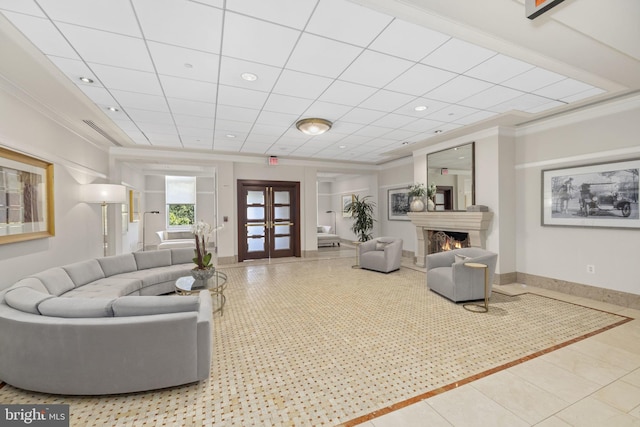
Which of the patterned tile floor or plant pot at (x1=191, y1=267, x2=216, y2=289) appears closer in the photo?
the patterned tile floor

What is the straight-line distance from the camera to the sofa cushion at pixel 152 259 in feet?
15.6

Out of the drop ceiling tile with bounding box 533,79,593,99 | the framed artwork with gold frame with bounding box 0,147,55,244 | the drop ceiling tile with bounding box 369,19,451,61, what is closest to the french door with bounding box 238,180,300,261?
the framed artwork with gold frame with bounding box 0,147,55,244

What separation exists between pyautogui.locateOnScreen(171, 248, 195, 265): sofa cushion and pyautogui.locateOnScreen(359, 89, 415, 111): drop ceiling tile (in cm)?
401

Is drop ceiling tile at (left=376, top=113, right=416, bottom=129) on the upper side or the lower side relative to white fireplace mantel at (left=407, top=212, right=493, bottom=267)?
upper

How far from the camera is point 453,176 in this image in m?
5.98

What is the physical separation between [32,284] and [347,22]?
12.6 ft

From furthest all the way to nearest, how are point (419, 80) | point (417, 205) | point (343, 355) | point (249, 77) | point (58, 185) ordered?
point (417, 205)
point (58, 185)
point (419, 80)
point (249, 77)
point (343, 355)

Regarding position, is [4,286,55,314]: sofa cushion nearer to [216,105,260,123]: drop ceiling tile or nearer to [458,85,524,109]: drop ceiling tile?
[216,105,260,123]: drop ceiling tile

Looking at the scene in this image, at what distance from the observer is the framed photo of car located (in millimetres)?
3840

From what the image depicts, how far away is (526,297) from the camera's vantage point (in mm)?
4363

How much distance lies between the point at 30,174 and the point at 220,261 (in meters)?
4.29

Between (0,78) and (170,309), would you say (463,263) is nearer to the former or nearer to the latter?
(170,309)

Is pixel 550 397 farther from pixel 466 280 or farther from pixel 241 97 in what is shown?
pixel 241 97

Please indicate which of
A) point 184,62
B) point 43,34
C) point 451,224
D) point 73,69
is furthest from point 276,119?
point 451,224
